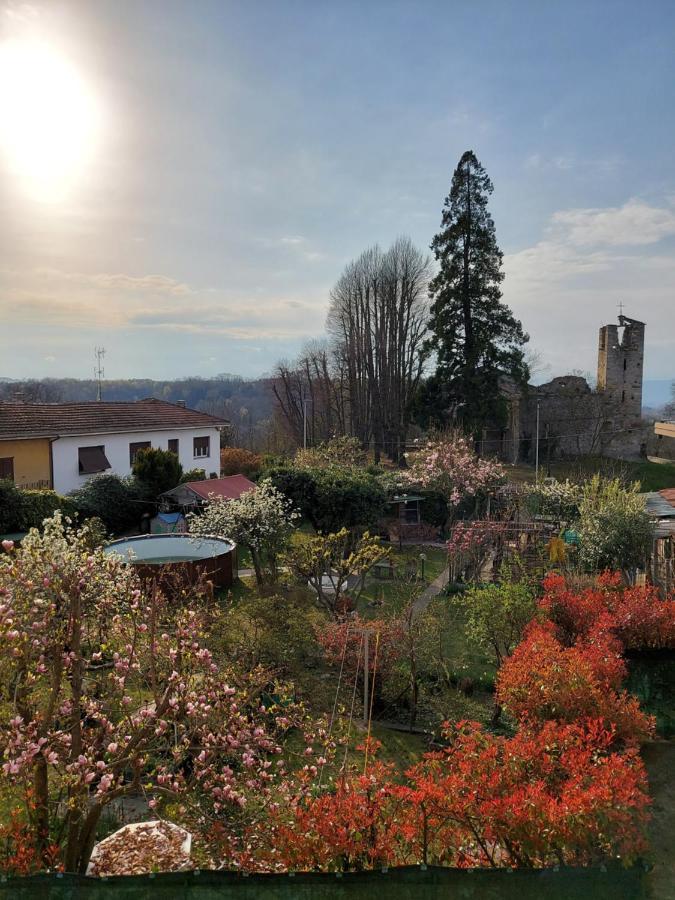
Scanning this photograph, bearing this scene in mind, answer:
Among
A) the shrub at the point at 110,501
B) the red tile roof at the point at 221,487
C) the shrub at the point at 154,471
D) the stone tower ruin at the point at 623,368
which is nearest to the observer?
the shrub at the point at 110,501

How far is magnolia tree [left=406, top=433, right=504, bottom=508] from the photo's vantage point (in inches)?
861

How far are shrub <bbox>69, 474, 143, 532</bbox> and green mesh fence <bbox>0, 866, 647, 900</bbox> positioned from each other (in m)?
17.4

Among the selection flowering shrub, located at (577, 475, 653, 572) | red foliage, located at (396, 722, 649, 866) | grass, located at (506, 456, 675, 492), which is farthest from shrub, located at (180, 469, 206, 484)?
red foliage, located at (396, 722, 649, 866)

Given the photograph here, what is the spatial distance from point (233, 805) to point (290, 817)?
1.29m

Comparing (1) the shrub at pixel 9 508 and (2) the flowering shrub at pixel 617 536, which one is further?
(1) the shrub at pixel 9 508

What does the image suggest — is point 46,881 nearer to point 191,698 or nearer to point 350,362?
point 191,698

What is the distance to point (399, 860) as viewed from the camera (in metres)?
4.71

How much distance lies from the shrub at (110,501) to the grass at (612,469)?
18256mm

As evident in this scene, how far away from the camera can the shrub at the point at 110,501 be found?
19.8 m

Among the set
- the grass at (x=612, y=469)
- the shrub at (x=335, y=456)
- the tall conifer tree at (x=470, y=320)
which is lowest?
the grass at (x=612, y=469)

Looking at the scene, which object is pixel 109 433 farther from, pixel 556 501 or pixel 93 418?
pixel 556 501

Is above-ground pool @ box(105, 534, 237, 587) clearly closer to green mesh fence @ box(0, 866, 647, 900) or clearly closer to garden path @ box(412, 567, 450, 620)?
garden path @ box(412, 567, 450, 620)

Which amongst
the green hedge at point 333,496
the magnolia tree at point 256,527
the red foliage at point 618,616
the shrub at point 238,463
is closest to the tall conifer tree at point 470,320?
the shrub at point 238,463

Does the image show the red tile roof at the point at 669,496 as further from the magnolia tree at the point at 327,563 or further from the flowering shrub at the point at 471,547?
the magnolia tree at the point at 327,563
